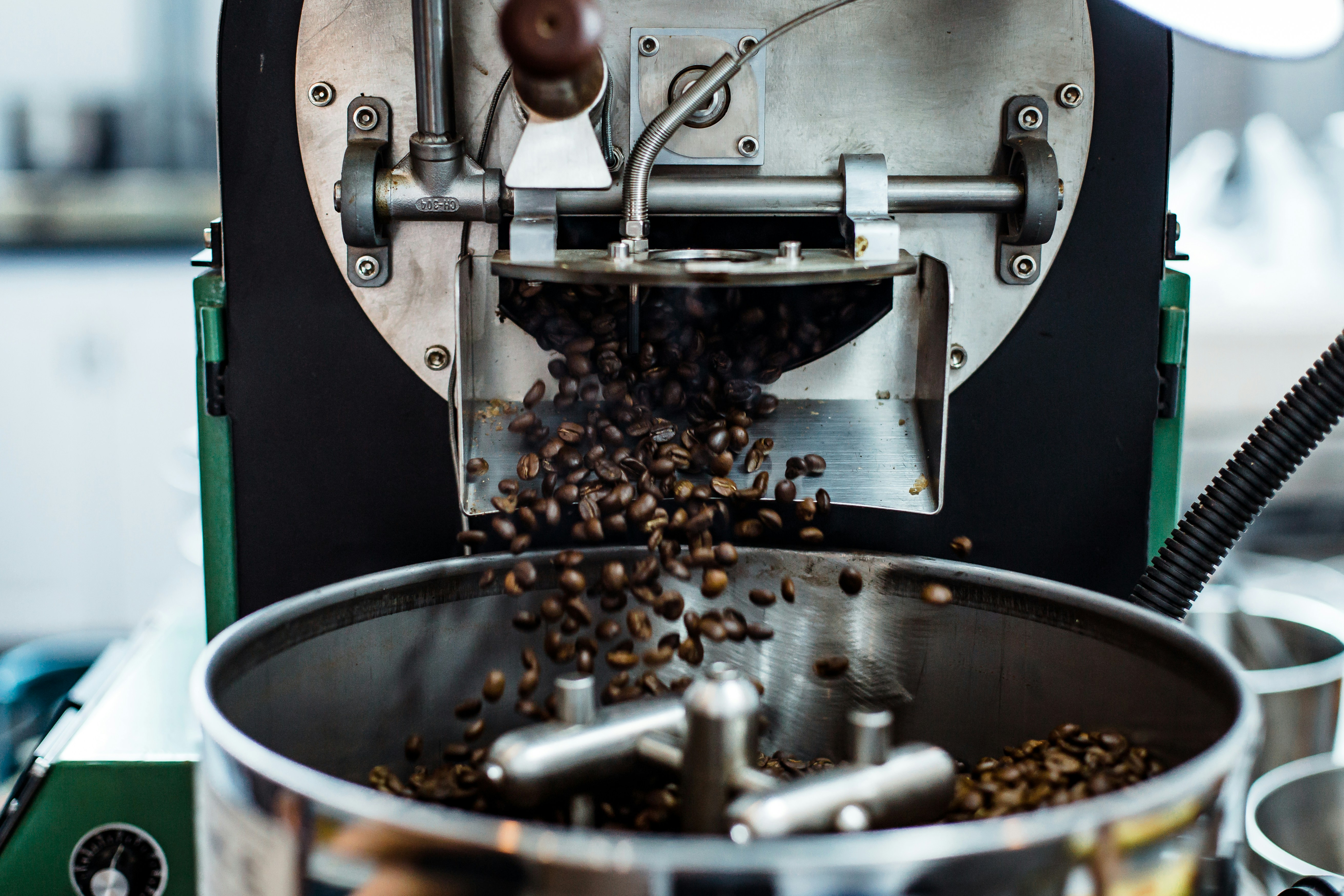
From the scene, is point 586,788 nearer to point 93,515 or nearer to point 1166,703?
point 1166,703

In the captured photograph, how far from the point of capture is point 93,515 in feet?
10.8

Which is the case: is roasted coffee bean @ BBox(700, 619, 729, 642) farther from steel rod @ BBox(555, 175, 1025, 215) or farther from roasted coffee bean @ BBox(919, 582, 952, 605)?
steel rod @ BBox(555, 175, 1025, 215)

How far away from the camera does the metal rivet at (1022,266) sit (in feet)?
3.33

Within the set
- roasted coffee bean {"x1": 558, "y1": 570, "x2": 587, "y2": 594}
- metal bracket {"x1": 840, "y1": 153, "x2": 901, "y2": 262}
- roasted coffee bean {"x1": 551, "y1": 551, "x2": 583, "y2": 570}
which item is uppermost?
metal bracket {"x1": 840, "y1": 153, "x2": 901, "y2": 262}

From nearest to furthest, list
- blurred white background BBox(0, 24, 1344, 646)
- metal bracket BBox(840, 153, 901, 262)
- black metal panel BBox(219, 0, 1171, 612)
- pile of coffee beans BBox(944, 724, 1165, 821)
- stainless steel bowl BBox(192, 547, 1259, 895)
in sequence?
1. stainless steel bowl BBox(192, 547, 1259, 895)
2. pile of coffee beans BBox(944, 724, 1165, 821)
3. metal bracket BBox(840, 153, 901, 262)
4. black metal panel BBox(219, 0, 1171, 612)
5. blurred white background BBox(0, 24, 1344, 646)

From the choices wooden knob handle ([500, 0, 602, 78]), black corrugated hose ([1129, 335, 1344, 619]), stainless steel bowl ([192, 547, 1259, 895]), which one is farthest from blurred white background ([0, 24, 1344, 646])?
wooden knob handle ([500, 0, 602, 78])

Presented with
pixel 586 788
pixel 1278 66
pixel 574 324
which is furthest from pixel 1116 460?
pixel 1278 66

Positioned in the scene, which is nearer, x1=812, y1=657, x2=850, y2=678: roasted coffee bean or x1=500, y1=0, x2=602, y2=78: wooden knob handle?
x1=500, y1=0, x2=602, y2=78: wooden knob handle

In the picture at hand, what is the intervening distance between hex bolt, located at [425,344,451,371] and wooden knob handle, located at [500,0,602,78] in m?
0.40

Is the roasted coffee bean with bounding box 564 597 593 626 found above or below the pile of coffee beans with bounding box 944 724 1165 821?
above

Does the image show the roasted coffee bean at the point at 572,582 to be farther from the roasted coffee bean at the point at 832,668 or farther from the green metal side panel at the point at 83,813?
the green metal side panel at the point at 83,813

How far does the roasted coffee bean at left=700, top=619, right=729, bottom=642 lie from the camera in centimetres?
90

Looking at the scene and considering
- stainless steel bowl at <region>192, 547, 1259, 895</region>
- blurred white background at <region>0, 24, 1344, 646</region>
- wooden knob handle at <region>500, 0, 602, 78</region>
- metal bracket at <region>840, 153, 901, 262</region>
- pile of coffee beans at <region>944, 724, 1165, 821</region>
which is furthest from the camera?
blurred white background at <region>0, 24, 1344, 646</region>

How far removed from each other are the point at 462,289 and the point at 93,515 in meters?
2.70
